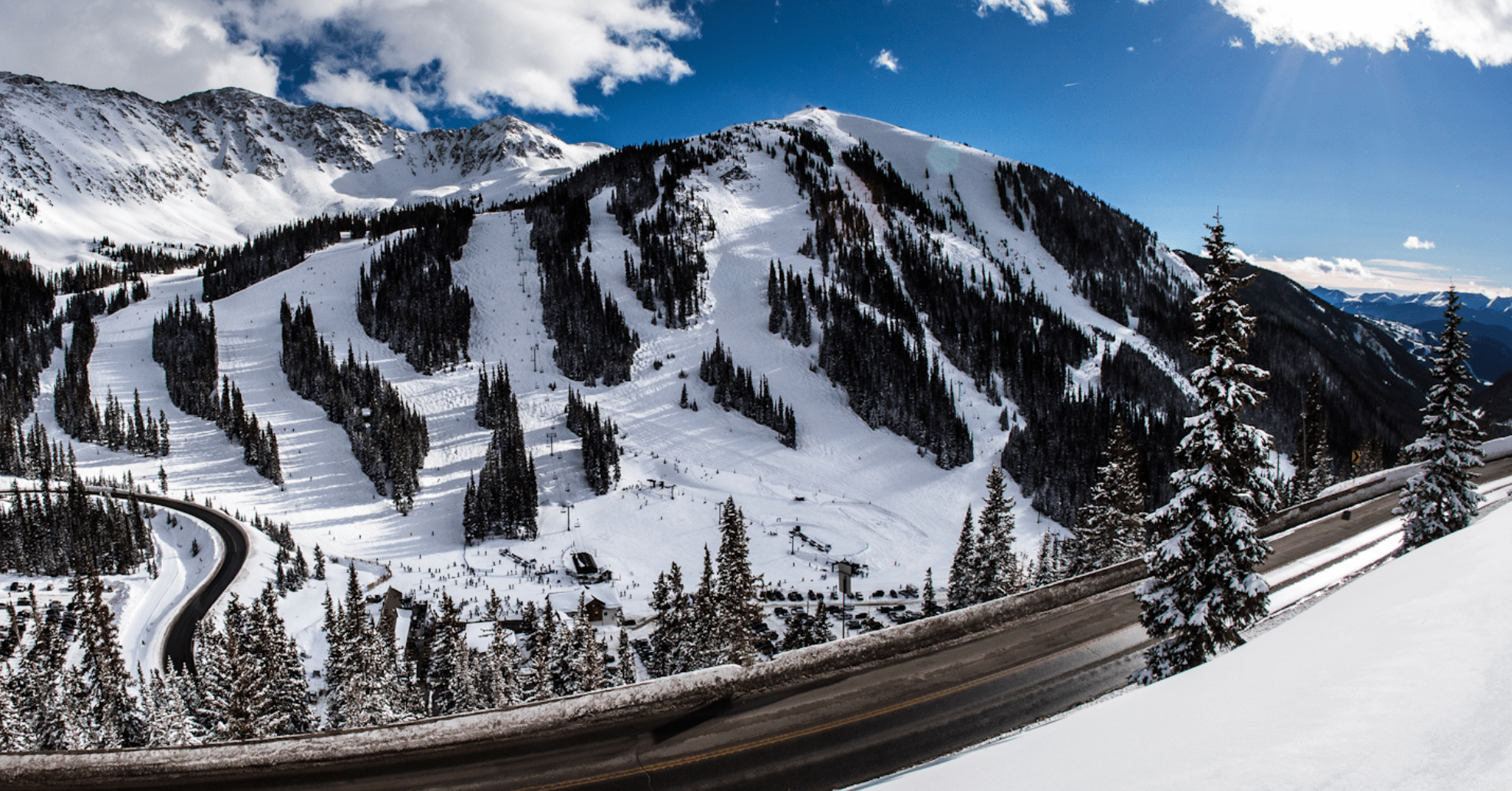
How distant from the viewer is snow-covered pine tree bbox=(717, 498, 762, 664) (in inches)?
1161

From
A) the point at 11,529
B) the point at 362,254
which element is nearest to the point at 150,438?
the point at 11,529

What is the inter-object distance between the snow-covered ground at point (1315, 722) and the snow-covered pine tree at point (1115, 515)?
92.6 feet

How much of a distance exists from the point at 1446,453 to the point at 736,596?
29784 millimetres

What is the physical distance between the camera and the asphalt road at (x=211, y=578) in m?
49.4

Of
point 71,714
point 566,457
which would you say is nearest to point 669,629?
point 71,714

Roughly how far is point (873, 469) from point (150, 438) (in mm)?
110587

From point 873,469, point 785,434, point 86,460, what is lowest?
point 873,469

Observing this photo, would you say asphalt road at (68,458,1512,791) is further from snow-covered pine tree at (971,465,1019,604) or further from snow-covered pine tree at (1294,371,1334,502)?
snow-covered pine tree at (1294,371,1334,502)

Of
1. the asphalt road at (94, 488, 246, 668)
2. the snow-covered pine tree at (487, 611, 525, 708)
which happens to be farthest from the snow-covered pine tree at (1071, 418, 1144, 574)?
the asphalt road at (94, 488, 246, 668)

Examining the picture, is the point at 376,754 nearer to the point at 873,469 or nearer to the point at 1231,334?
→ the point at 1231,334

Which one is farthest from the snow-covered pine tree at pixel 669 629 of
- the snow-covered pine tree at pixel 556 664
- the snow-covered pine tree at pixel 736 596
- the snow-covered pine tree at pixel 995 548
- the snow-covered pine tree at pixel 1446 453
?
the snow-covered pine tree at pixel 1446 453

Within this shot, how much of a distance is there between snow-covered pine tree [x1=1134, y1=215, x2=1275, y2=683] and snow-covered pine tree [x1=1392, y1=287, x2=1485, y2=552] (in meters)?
14.6

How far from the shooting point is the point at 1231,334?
1702 cm

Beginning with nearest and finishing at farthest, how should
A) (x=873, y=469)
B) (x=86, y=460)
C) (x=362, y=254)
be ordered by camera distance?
(x=86, y=460) → (x=873, y=469) → (x=362, y=254)
